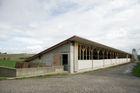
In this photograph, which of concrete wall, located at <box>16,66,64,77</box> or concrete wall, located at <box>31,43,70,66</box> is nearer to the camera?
concrete wall, located at <box>16,66,64,77</box>

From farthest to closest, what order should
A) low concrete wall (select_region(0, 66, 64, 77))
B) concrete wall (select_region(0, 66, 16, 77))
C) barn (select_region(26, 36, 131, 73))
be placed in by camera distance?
1. barn (select_region(26, 36, 131, 73))
2. concrete wall (select_region(0, 66, 16, 77))
3. low concrete wall (select_region(0, 66, 64, 77))

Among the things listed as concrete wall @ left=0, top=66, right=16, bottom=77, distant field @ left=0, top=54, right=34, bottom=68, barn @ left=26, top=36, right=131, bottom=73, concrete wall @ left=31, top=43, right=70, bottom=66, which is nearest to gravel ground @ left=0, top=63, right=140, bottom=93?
concrete wall @ left=0, top=66, right=16, bottom=77

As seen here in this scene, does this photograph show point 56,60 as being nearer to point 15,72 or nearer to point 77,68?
point 77,68

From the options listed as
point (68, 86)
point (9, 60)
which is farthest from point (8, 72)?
point (9, 60)

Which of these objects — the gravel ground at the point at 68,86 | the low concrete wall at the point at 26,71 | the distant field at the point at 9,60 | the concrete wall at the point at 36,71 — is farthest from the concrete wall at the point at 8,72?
the distant field at the point at 9,60

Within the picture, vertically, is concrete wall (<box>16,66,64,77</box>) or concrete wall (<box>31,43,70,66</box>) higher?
concrete wall (<box>31,43,70,66</box>)

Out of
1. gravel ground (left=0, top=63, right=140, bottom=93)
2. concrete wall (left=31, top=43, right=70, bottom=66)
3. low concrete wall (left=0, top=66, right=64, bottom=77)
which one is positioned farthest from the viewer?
concrete wall (left=31, top=43, right=70, bottom=66)

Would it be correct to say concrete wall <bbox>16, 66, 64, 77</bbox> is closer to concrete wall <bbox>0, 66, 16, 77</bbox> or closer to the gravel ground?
concrete wall <bbox>0, 66, 16, 77</bbox>

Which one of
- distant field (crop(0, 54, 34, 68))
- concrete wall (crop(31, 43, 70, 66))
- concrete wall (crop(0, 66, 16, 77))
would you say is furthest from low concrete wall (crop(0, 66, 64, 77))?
distant field (crop(0, 54, 34, 68))

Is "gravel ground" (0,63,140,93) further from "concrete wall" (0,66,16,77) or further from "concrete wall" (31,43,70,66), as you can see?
"concrete wall" (31,43,70,66)

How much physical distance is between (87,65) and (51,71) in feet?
17.5

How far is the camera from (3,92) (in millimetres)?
5625

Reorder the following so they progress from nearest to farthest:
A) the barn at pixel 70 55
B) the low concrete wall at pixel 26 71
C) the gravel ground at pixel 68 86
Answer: the gravel ground at pixel 68 86 → the low concrete wall at pixel 26 71 → the barn at pixel 70 55

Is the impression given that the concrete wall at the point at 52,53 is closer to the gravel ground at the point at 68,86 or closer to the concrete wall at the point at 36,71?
the concrete wall at the point at 36,71
